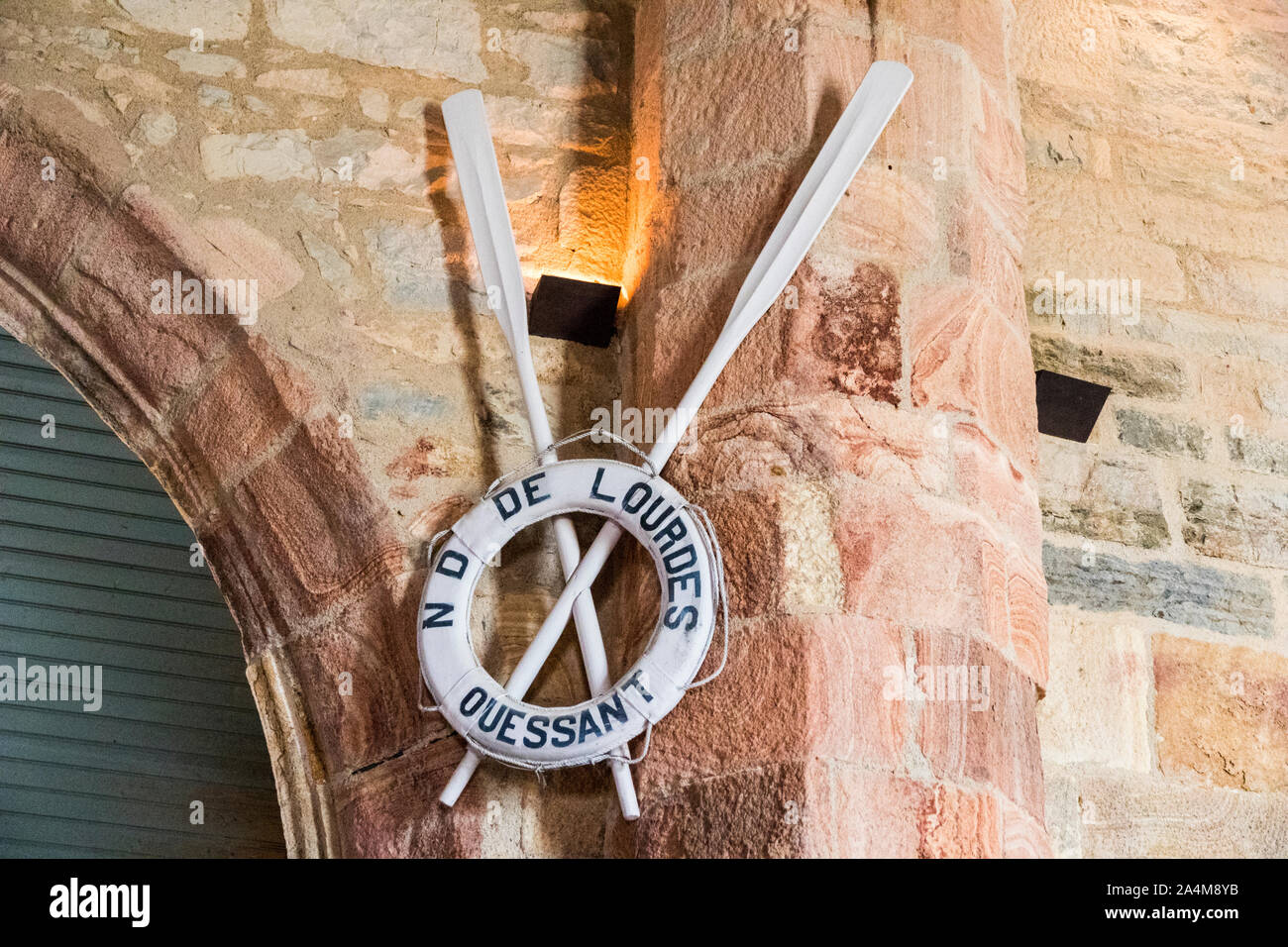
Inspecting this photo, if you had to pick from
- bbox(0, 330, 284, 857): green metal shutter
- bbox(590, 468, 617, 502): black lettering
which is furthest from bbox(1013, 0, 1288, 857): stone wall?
bbox(0, 330, 284, 857): green metal shutter

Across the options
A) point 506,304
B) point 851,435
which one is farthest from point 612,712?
point 506,304

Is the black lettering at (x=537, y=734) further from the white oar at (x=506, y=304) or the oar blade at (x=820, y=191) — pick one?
the oar blade at (x=820, y=191)

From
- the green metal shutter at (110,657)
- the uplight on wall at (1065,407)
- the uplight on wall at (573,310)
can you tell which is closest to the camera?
the uplight on wall at (573,310)

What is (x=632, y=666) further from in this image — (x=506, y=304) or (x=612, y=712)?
(x=506, y=304)

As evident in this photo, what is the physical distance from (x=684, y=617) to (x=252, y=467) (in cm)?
82

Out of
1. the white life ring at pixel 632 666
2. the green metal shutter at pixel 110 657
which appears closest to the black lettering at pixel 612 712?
the white life ring at pixel 632 666

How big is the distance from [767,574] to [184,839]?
2.51 meters

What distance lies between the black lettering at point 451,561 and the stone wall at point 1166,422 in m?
1.13

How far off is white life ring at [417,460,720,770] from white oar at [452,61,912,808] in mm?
68

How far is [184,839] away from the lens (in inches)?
149

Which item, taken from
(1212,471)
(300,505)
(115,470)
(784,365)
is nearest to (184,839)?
(115,470)

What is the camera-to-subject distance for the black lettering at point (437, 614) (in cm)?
199

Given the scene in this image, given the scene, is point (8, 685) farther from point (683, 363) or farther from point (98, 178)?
point (683, 363)

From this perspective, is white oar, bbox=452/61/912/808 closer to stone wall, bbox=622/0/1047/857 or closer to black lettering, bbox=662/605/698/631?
stone wall, bbox=622/0/1047/857
